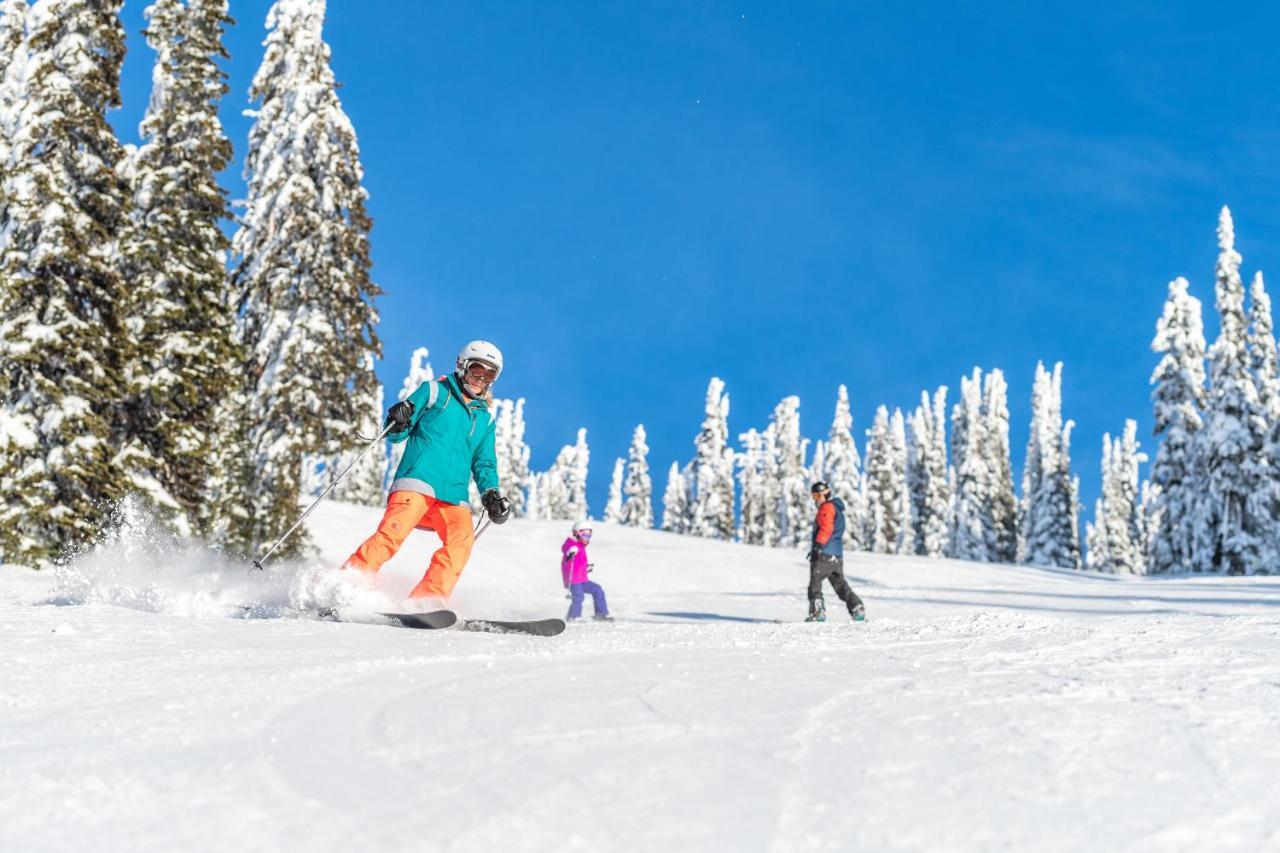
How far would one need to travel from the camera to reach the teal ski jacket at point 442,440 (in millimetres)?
7082

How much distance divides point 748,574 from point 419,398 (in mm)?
14945

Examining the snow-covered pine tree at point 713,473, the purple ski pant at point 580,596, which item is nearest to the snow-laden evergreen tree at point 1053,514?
the snow-covered pine tree at point 713,473

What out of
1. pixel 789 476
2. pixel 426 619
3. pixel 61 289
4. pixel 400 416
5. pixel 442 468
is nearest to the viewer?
pixel 426 619

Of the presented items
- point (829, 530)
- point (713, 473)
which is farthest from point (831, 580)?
point (713, 473)

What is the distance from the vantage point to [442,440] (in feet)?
23.7

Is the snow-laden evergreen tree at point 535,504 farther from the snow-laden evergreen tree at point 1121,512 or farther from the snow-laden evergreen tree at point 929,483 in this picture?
the snow-laden evergreen tree at point 1121,512

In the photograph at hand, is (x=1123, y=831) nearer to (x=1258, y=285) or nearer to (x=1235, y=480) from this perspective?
(x=1235, y=480)

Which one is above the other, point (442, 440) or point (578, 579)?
point (442, 440)

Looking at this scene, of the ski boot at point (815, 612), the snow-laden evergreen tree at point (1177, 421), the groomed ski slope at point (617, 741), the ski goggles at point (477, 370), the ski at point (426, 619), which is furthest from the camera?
the snow-laden evergreen tree at point (1177, 421)

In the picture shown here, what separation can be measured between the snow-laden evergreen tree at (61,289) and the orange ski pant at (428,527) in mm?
10003

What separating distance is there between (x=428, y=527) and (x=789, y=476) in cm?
7081

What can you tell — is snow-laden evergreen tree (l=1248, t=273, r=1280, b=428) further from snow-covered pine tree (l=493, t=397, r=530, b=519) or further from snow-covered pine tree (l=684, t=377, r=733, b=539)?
snow-covered pine tree (l=493, t=397, r=530, b=519)

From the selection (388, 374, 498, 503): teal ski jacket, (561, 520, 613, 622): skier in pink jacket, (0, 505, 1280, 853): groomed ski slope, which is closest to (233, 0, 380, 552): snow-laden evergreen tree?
(561, 520, 613, 622): skier in pink jacket

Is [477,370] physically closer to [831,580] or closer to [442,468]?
[442,468]
